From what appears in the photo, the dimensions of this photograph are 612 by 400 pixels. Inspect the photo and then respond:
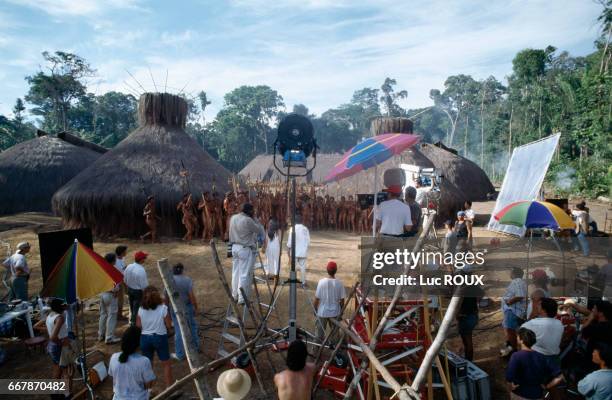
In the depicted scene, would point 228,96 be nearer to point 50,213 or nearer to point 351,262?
point 50,213

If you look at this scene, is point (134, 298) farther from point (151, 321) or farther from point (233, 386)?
point (233, 386)

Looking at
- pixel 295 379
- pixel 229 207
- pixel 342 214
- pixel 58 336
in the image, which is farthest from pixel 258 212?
pixel 295 379

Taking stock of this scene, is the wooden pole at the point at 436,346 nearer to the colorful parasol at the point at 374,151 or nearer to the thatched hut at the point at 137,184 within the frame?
the colorful parasol at the point at 374,151

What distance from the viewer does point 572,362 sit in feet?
15.9

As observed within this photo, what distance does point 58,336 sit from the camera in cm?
497

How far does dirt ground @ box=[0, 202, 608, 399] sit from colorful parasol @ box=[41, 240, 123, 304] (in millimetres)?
1659

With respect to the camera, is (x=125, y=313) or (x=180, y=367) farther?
(x=125, y=313)

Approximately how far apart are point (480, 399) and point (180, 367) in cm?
446

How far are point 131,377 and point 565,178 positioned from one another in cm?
2974

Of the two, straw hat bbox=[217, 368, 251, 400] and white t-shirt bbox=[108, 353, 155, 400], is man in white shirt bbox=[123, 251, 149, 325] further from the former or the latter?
straw hat bbox=[217, 368, 251, 400]

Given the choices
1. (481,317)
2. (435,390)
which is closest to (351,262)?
(481,317)

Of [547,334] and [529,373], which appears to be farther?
[547,334]

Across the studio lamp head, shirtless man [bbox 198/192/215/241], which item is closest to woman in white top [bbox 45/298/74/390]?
the studio lamp head

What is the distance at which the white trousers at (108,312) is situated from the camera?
21.1 ft
